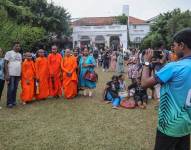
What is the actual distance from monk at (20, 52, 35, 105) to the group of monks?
0.08 m

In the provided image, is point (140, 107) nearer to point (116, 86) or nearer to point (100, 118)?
point (116, 86)

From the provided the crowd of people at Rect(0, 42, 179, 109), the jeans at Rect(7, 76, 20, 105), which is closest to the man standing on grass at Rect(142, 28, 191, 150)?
the crowd of people at Rect(0, 42, 179, 109)

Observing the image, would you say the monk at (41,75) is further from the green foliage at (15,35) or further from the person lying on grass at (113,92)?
the green foliage at (15,35)

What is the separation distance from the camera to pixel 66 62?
1045 cm

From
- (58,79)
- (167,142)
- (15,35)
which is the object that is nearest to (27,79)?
(58,79)

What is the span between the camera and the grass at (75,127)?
229 inches

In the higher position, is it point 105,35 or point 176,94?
point 105,35

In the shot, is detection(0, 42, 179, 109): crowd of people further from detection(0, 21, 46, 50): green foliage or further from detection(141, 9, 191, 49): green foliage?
detection(141, 9, 191, 49): green foliage

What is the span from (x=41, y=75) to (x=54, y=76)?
45 cm

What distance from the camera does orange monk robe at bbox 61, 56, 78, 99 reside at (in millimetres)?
10461

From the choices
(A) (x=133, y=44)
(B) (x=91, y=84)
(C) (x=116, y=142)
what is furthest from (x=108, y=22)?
(C) (x=116, y=142)

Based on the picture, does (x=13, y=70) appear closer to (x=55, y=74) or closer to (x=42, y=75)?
(x=42, y=75)

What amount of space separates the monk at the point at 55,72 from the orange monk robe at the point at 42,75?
146mm

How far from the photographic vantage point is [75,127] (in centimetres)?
699
